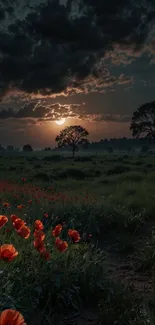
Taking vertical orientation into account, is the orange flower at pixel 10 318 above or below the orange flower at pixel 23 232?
above

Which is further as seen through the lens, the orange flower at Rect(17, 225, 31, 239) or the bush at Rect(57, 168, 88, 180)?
the bush at Rect(57, 168, 88, 180)

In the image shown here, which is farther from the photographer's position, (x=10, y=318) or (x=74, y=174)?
(x=74, y=174)

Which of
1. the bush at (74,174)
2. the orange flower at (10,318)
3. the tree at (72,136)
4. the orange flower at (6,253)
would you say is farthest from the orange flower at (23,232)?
the tree at (72,136)

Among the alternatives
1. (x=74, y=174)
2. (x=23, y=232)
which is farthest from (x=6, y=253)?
(x=74, y=174)

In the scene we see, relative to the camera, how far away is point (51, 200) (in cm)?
968

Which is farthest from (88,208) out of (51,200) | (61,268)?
(61,268)

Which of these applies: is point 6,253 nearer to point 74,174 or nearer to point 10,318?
point 10,318

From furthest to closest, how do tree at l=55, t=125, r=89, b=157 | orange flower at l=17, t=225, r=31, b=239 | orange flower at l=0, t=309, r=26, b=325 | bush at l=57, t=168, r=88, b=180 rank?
tree at l=55, t=125, r=89, b=157 < bush at l=57, t=168, r=88, b=180 < orange flower at l=17, t=225, r=31, b=239 < orange flower at l=0, t=309, r=26, b=325

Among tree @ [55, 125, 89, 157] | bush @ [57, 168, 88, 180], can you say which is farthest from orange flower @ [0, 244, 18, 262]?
tree @ [55, 125, 89, 157]

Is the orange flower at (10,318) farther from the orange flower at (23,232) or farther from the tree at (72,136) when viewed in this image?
the tree at (72,136)

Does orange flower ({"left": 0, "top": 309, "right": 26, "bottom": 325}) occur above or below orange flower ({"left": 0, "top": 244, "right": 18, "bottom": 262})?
above

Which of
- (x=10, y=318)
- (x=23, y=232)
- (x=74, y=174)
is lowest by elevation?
(x=74, y=174)

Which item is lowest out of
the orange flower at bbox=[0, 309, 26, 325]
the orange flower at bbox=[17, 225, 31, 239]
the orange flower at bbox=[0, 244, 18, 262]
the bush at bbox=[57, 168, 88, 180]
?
the bush at bbox=[57, 168, 88, 180]

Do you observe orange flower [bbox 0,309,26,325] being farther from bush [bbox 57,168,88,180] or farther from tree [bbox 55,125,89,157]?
tree [bbox 55,125,89,157]
